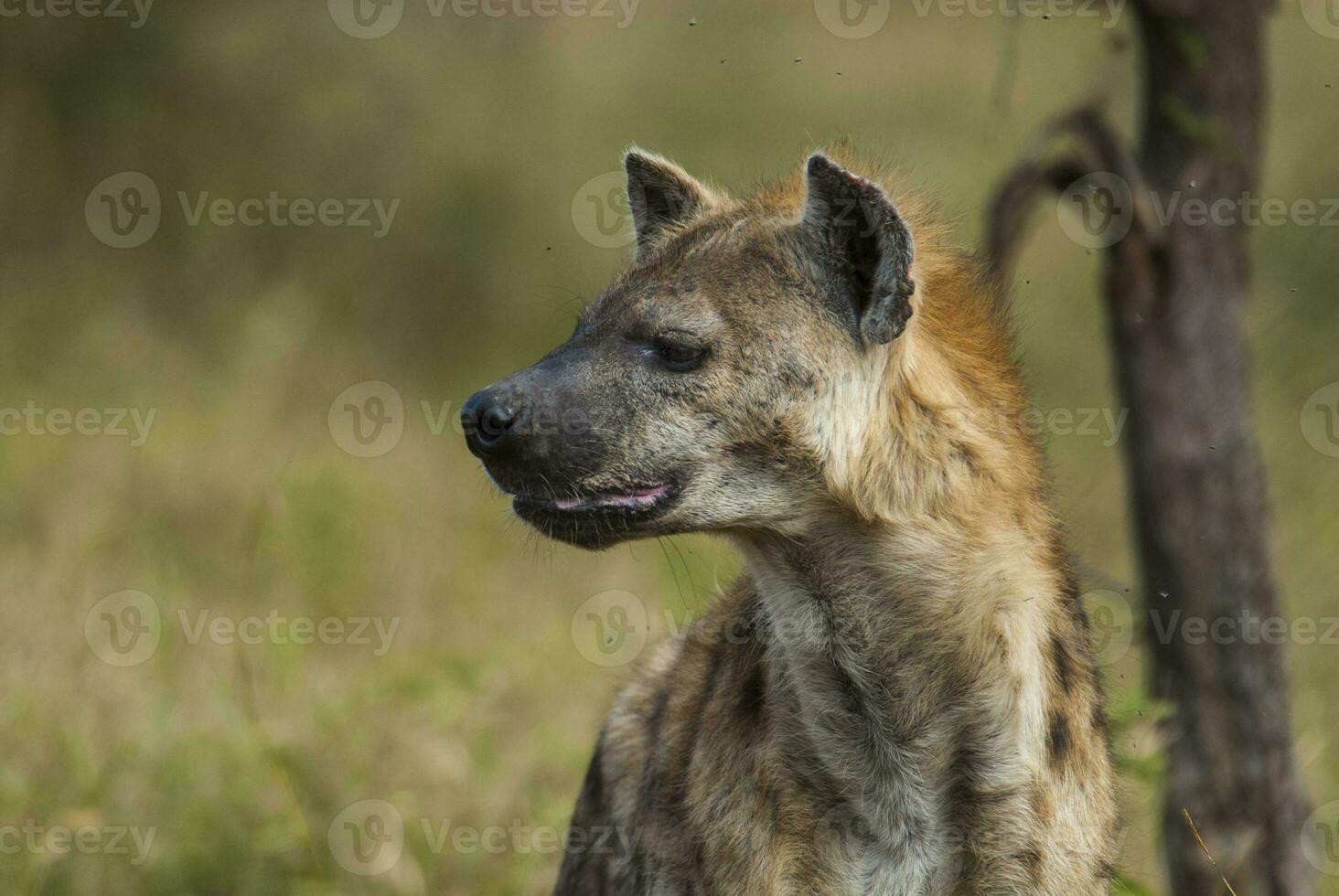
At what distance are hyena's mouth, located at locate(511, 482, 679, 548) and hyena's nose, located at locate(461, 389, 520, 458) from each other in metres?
0.19

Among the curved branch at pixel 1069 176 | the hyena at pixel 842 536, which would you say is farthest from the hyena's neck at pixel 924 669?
the curved branch at pixel 1069 176

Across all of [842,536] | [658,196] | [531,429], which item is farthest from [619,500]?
[658,196]

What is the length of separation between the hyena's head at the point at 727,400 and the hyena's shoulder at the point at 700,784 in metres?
0.48

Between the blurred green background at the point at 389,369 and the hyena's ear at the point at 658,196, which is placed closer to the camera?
the hyena's ear at the point at 658,196

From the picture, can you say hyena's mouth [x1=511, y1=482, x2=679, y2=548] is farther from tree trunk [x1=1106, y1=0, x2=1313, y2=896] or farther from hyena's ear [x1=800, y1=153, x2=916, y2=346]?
tree trunk [x1=1106, y1=0, x2=1313, y2=896]

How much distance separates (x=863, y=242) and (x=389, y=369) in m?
7.99

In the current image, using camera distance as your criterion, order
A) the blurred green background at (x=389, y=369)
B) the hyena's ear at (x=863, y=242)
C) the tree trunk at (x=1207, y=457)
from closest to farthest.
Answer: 1. the hyena's ear at (x=863, y=242)
2. the blurred green background at (x=389, y=369)
3. the tree trunk at (x=1207, y=457)

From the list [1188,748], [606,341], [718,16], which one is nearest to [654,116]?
[718,16]

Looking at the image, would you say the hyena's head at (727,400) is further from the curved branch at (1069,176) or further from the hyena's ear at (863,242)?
the curved branch at (1069,176)

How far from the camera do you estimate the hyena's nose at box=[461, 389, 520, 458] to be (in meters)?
3.54

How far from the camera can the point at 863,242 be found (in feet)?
11.9

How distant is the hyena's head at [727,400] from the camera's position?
357cm

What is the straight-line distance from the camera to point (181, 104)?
1143 centimetres

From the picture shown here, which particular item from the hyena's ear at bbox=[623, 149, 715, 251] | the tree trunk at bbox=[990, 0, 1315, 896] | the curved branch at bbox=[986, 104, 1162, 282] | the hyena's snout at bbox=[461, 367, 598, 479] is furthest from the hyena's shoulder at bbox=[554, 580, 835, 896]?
the tree trunk at bbox=[990, 0, 1315, 896]
